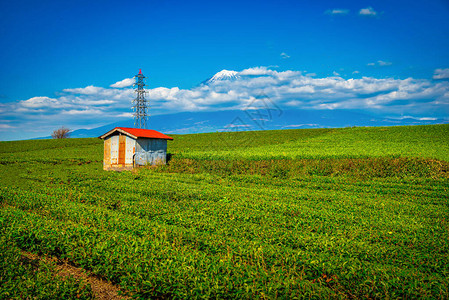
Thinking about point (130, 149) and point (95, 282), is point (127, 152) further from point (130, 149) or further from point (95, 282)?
point (95, 282)

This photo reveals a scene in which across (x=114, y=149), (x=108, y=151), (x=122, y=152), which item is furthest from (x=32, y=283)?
(x=108, y=151)

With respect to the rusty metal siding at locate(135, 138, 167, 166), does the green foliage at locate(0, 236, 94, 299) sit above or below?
below

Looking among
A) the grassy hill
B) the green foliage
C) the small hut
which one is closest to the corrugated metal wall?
the small hut

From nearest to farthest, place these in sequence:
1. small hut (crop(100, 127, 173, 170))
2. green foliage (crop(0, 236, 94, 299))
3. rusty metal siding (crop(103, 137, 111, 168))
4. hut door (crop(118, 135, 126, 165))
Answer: green foliage (crop(0, 236, 94, 299))
small hut (crop(100, 127, 173, 170))
hut door (crop(118, 135, 126, 165))
rusty metal siding (crop(103, 137, 111, 168))

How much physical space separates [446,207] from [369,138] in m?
37.1

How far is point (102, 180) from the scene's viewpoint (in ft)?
66.0

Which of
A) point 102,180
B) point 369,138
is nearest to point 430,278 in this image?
point 102,180

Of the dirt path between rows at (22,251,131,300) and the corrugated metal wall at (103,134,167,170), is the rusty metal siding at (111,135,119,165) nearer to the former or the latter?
the corrugated metal wall at (103,134,167,170)

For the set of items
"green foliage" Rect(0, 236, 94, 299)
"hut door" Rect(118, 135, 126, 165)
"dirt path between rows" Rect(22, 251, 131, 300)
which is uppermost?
"hut door" Rect(118, 135, 126, 165)

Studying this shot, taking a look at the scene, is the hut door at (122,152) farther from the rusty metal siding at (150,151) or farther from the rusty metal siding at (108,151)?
the rusty metal siding at (150,151)

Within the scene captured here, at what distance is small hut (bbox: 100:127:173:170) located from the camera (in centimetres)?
2709

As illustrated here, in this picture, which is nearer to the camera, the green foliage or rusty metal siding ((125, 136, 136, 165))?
the green foliage

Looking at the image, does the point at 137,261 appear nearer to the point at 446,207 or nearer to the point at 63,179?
the point at 446,207

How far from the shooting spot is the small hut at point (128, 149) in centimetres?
2709
